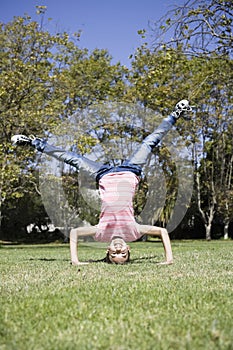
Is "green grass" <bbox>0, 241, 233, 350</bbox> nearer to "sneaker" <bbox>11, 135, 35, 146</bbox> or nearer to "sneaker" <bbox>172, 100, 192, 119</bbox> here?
"sneaker" <bbox>11, 135, 35, 146</bbox>

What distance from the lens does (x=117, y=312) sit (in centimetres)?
374

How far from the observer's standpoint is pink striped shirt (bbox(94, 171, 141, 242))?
328 inches

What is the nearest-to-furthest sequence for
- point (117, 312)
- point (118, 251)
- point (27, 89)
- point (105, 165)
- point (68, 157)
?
point (117, 312)
point (118, 251)
point (105, 165)
point (68, 157)
point (27, 89)

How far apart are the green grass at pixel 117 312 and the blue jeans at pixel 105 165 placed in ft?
10.6

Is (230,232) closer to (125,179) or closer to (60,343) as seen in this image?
(125,179)

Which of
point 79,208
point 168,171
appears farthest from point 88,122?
point 168,171

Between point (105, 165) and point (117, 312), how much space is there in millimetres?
5862

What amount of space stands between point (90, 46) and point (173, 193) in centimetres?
1266

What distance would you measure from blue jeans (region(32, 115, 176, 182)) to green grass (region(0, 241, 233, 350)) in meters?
3.23

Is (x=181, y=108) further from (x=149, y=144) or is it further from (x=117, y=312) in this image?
(x=117, y=312)

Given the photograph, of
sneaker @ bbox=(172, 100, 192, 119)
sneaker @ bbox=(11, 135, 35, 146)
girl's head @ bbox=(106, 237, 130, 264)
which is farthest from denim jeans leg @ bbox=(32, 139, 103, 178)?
sneaker @ bbox=(172, 100, 192, 119)

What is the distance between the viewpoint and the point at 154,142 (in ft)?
31.9

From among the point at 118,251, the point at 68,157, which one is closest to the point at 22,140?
the point at 68,157

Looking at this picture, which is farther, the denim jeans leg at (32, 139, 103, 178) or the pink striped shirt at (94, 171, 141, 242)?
the denim jeans leg at (32, 139, 103, 178)
